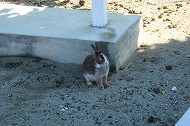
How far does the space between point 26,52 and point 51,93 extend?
43.5 inches

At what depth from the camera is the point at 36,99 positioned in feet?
17.0

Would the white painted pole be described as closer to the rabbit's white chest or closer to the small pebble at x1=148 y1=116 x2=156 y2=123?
the rabbit's white chest

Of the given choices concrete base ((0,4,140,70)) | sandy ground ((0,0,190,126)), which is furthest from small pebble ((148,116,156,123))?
concrete base ((0,4,140,70))

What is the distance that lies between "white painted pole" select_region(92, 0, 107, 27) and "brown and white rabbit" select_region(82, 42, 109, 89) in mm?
754

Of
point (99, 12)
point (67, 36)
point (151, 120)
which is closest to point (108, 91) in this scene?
point (151, 120)

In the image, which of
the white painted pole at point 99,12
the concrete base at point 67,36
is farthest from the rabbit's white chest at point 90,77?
the white painted pole at point 99,12

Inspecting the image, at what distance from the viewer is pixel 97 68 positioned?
5270 millimetres

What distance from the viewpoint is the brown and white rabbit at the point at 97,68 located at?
516 cm

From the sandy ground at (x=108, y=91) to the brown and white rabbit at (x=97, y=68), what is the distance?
0.38 ft

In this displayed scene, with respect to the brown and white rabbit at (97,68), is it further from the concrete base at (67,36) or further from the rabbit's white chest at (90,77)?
the concrete base at (67,36)

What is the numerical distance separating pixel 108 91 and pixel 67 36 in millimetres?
1080

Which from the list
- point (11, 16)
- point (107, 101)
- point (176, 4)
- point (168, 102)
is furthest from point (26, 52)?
point (176, 4)

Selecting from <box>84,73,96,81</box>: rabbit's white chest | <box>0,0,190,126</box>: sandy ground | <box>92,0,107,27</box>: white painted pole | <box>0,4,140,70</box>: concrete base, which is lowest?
<box>0,0,190,126</box>: sandy ground

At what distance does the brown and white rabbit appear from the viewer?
516 cm
